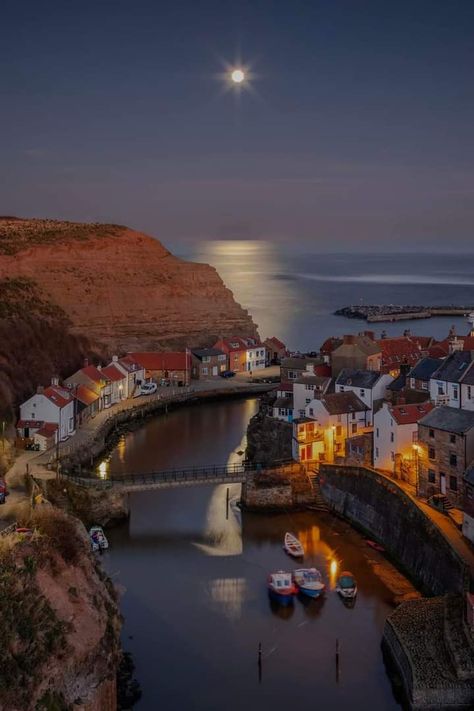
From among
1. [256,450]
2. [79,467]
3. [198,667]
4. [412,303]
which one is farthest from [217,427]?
[412,303]

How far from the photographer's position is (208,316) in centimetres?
7594

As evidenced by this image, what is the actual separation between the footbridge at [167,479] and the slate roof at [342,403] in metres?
3.35

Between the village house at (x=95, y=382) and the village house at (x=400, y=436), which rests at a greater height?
the village house at (x=95, y=382)

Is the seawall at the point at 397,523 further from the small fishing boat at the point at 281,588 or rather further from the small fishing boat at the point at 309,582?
the small fishing boat at the point at 281,588

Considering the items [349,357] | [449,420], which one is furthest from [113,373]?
[449,420]

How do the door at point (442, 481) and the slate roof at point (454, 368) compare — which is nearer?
the door at point (442, 481)

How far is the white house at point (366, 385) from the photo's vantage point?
129 ft

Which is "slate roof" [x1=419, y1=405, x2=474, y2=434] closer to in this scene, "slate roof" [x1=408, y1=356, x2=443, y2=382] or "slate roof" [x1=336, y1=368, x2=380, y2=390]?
"slate roof" [x1=408, y1=356, x2=443, y2=382]

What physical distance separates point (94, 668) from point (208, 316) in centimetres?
5833

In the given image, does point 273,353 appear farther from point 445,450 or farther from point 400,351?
point 445,450

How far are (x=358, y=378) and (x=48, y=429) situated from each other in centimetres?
1500

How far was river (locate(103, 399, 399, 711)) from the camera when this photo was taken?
71.4ft

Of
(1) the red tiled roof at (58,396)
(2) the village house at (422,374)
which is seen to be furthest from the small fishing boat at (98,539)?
(2) the village house at (422,374)

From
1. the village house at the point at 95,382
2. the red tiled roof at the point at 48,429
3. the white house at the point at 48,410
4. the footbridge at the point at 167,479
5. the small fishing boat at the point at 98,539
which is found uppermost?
the village house at the point at 95,382
